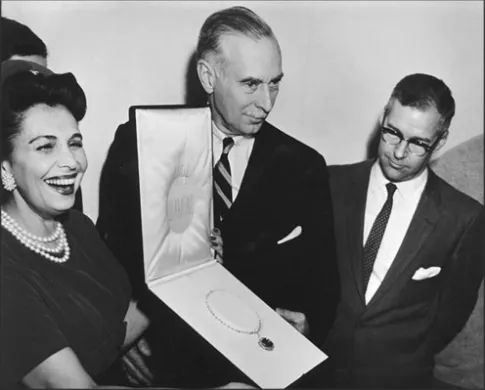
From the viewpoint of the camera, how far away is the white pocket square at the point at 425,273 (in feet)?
4.60

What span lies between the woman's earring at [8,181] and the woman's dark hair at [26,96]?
0.03 m

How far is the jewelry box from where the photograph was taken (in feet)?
3.71

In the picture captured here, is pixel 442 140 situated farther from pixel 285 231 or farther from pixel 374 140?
pixel 285 231

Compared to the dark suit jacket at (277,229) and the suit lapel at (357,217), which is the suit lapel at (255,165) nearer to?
the dark suit jacket at (277,229)

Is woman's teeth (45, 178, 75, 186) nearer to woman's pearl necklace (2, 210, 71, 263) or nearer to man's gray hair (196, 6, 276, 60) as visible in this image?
woman's pearl necklace (2, 210, 71, 263)

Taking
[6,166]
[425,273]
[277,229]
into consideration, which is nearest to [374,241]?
[425,273]

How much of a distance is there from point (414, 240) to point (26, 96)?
100cm

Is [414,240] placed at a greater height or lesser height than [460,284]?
greater

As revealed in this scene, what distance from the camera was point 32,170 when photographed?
100cm

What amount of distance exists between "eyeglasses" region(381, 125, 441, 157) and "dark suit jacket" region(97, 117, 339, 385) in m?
0.18

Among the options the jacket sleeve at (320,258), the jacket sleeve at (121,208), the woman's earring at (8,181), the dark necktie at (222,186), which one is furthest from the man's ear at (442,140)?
the woman's earring at (8,181)

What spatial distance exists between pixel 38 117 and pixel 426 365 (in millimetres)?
1188

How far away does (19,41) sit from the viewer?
3.71ft

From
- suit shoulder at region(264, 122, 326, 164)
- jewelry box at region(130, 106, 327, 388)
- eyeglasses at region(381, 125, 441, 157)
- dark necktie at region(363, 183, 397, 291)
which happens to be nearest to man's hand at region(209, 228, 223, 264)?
jewelry box at region(130, 106, 327, 388)
